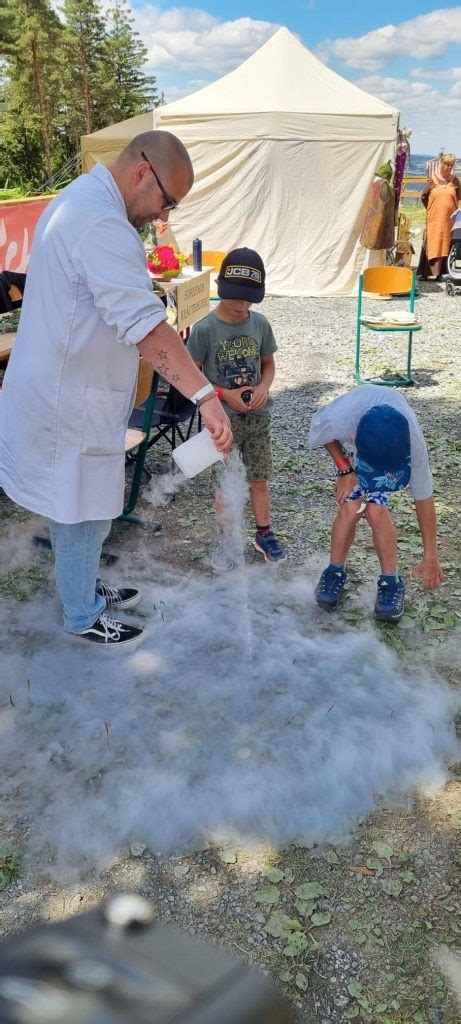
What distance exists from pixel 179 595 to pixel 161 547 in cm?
53

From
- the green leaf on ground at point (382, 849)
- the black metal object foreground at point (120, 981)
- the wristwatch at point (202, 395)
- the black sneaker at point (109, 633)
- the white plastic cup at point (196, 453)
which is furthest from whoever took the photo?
the black sneaker at point (109, 633)

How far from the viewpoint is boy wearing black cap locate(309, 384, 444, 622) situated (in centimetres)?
258

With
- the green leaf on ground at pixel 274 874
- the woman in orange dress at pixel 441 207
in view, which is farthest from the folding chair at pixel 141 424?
the woman in orange dress at pixel 441 207

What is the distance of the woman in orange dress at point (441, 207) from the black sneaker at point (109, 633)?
10.4 m

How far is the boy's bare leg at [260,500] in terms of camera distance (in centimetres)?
354

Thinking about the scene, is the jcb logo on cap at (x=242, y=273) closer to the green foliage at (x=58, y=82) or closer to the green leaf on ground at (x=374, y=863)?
the green leaf on ground at (x=374, y=863)

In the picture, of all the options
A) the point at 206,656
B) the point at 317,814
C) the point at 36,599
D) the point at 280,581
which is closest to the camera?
the point at 317,814

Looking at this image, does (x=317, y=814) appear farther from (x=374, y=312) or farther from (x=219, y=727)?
(x=374, y=312)

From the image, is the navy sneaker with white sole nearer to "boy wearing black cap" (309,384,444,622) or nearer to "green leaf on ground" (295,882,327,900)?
"boy wearing black cap" (309,384,444,622)

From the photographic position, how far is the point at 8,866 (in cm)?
201

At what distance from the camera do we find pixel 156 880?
1.97 meters

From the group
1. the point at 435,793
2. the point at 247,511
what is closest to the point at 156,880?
the point at 435,793

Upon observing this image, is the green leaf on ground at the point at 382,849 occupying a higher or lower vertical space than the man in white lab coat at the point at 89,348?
lower

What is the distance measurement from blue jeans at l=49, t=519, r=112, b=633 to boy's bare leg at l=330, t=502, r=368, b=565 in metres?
1.01
